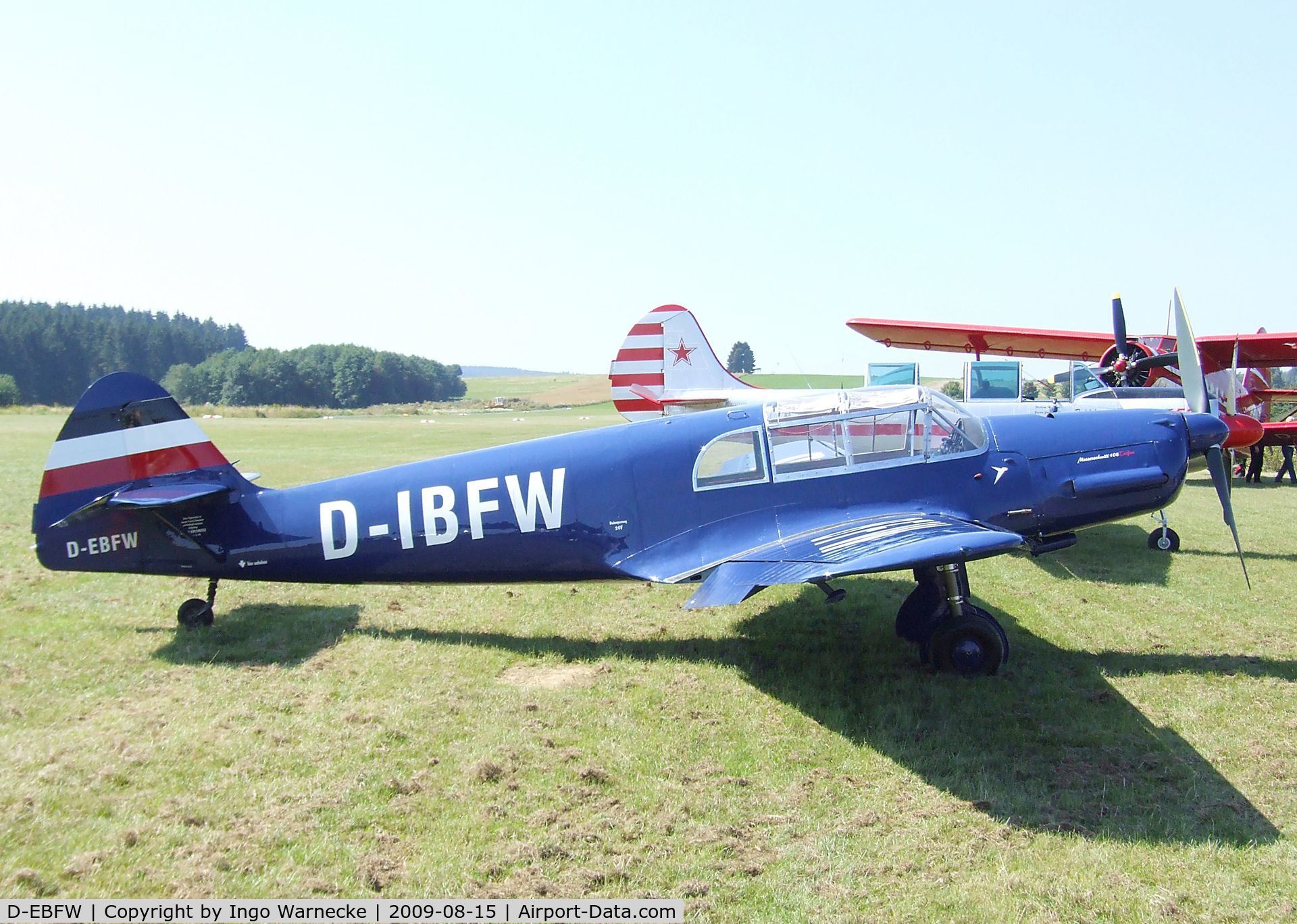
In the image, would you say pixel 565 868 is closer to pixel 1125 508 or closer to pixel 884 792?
pixel 884 792

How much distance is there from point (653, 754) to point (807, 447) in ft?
10.0

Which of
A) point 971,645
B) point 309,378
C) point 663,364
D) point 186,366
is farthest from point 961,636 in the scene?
point 186,366

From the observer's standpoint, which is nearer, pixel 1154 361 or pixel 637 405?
pixel 1154 361

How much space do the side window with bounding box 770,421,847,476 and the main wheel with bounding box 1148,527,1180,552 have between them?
7248mm

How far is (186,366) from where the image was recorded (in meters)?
89.4

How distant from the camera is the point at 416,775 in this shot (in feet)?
15.2

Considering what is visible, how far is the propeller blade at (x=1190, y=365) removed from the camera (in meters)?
7.44

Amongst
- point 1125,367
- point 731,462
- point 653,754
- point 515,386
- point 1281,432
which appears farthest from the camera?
point 515,386

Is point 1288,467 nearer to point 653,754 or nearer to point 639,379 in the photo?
point 639,379

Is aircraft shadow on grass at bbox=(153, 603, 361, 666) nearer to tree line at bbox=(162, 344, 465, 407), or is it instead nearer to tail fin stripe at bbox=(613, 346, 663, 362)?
tail fin stripe at bbox=(613, 346, 663, 362)

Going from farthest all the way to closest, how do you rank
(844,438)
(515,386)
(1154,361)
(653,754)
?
(515,386) < (1154,361) < (844,438) < (653,754)

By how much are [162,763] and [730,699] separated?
11.8 ft

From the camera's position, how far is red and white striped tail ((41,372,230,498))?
683 centimetres

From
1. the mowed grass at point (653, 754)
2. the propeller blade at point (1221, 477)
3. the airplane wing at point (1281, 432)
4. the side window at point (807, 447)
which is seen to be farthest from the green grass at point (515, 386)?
the propeller blade at point (1221, 477)
